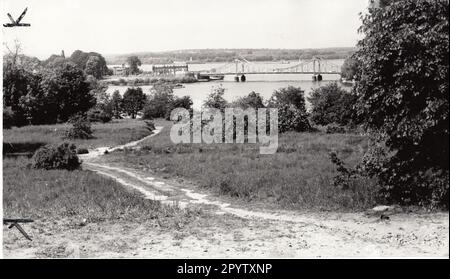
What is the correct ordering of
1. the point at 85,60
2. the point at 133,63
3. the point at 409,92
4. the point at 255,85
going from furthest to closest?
the point at 133,63 → the point at 85,60 → the point at 255,85 → the point at 409,92

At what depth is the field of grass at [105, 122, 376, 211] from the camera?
15.9 metres

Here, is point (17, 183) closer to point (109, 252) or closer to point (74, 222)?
point (74, 222)

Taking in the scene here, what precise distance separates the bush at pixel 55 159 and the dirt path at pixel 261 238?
13.3 metres

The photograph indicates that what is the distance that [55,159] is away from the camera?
24922mm

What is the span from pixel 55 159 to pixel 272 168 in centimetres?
1163

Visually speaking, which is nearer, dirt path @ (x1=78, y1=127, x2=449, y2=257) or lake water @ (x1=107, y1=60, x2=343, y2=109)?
dirt path @ (x1=78, y1=127, x2=449, y2=257)

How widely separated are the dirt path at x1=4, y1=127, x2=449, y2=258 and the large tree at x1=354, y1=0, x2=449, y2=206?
3.85ft

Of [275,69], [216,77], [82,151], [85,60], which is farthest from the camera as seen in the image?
[216,77]

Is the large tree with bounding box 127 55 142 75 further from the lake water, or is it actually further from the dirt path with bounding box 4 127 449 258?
the dirt path with bounding box 4 127 449 258

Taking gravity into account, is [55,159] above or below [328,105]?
below

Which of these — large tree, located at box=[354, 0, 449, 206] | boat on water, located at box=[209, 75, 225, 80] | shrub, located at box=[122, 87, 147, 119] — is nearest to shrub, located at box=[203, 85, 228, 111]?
large tree, located at box=[354, 0, 449, 206]

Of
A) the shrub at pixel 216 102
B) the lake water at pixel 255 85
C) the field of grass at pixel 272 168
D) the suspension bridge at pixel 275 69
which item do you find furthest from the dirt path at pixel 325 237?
the suspension bridge at pixel 275 69

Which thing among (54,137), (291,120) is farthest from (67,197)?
(291,120)

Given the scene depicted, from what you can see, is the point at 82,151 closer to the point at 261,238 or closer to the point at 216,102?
the point at 216,102
